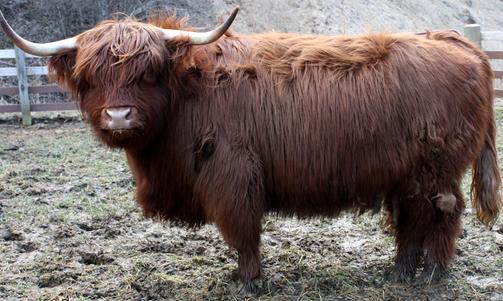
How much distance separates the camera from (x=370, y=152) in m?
4.16

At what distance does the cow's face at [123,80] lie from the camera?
12.7ft

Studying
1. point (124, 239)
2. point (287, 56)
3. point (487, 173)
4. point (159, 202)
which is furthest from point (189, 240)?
point (487, 173)

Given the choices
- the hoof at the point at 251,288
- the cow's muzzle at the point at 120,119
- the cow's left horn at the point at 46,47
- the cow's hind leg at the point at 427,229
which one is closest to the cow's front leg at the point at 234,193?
the hoof at the point at 251,288

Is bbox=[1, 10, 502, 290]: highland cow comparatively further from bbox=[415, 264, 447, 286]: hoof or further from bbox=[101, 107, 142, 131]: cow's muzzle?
bbox=[415, 264, 447, 286]: hoof

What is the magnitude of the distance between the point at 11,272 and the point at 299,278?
2058 mm

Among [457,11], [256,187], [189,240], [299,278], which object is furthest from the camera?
[457,11]

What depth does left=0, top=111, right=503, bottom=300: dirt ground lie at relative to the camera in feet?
14.4

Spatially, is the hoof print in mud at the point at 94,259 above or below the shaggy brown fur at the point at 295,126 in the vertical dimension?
below

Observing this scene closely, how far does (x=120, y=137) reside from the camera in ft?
12.8

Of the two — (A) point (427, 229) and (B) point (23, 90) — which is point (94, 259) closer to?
(A) point (427, 229)

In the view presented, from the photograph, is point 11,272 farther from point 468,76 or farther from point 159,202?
point 468,76

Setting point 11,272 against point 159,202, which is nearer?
point 159,202

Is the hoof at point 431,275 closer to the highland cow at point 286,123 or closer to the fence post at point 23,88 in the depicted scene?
the highland cow at point 286,123

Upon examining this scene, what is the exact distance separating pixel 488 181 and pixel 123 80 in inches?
102
